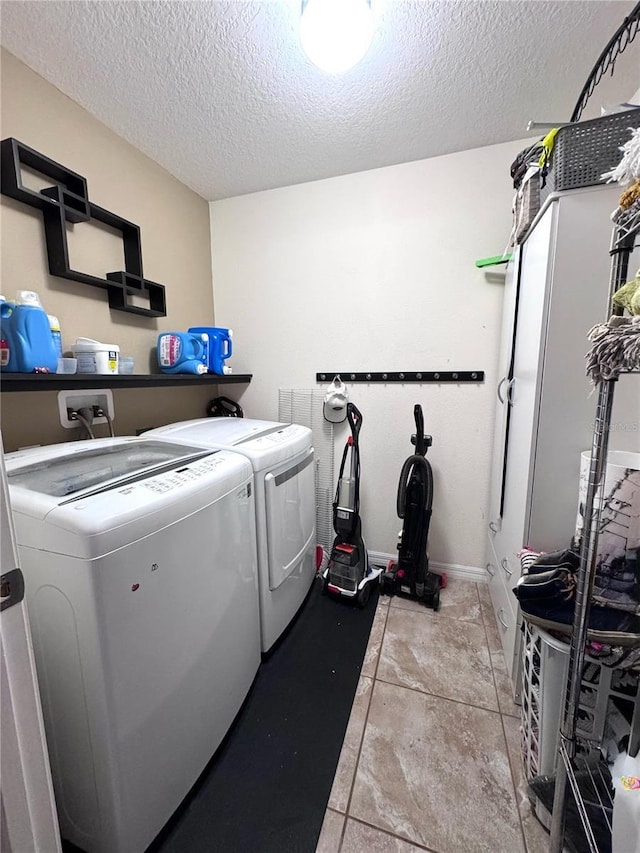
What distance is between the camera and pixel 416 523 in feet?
6.00

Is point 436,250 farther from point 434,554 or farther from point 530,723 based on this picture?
point 530,723

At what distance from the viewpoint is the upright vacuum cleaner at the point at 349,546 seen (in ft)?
6.14

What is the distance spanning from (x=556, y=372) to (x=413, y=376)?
98 cm

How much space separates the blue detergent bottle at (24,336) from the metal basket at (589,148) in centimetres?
183

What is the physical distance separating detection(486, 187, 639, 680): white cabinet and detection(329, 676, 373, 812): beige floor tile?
0.61 metres

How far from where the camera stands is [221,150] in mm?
1813

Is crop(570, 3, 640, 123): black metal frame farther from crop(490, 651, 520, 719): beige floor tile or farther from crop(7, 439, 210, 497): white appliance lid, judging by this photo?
crop(490, 651, 520, 719): beige floor tile

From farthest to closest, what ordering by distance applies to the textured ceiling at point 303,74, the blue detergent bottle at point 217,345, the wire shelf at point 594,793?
the blue detergent bottle at point 217,345 → the textured ceiling at point 303,74 → the wire shelf at point 594,793

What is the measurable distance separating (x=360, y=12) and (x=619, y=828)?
7.49ft

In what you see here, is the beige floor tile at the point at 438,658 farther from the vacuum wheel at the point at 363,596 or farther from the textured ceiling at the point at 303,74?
the textured ceiling at the point at 303,74

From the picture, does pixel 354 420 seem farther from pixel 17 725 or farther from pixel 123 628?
pixel 17 725

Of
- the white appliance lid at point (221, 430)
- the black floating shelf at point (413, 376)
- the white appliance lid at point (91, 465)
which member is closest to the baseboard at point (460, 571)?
the black floating shelf at point (413, 376)

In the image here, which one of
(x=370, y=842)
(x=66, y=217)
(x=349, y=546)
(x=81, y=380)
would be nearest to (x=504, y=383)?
(x=349, y=546)

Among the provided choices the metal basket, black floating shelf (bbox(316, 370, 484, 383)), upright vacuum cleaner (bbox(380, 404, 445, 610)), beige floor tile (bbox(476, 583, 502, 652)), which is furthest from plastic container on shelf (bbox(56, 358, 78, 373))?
beige floor tile (bbox(476, 583, 502, 652))
